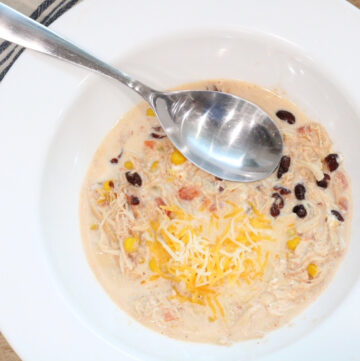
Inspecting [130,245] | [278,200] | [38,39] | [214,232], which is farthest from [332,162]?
[38,39]

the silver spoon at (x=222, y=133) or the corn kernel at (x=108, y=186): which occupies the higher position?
the silver spoon at (x=222, y=133)

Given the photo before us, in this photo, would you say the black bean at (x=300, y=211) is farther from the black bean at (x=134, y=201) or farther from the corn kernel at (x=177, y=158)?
the black bean at (x=134, y=201)

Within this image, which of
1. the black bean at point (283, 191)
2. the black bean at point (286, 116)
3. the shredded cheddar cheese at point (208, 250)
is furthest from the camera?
the black bean at point (286, 116)

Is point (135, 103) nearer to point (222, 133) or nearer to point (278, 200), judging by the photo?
point (222, 133)

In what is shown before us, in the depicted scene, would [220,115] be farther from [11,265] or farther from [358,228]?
[11,265]

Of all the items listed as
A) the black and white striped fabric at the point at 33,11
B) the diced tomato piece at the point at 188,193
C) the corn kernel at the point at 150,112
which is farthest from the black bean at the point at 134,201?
the black and white striped fabric at the point at 33,11
